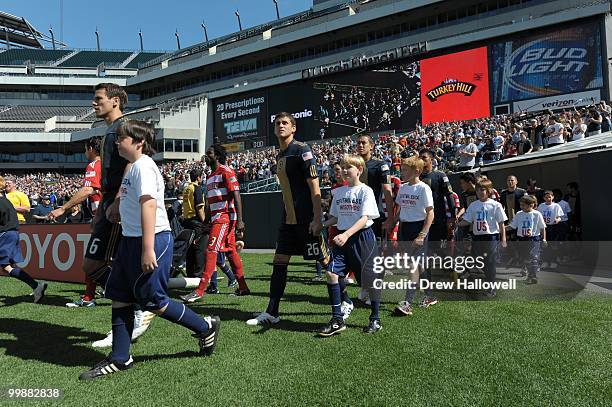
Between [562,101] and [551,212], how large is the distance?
22271mm

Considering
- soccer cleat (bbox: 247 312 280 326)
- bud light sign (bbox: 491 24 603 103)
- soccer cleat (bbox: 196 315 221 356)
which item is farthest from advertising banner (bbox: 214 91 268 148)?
soccer cleat (bbox: 196 315 221 356)

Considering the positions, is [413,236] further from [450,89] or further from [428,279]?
[450,89]

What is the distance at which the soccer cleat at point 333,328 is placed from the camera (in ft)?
14.5

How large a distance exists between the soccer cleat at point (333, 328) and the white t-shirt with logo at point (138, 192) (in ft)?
5.63

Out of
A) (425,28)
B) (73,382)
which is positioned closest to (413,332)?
(73,382)

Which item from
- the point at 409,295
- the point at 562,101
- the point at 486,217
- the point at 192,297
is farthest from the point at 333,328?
the point at 562,101

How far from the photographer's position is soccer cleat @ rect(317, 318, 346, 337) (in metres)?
4.42

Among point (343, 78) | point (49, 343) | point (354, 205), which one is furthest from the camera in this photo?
point (343, 78)

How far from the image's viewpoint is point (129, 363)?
3658 mm

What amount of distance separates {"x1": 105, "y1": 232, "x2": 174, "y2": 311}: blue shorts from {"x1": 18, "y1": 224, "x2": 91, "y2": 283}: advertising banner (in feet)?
14.9

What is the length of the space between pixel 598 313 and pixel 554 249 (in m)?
3.47

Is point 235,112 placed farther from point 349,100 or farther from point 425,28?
point 425,28

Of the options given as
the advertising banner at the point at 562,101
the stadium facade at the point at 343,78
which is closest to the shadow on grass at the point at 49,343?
the advertising banner at the point at 562,101

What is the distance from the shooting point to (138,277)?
3.55 meters
